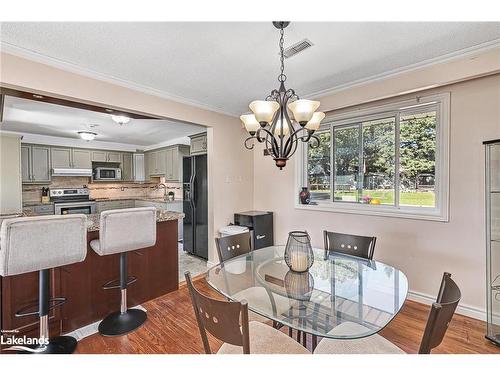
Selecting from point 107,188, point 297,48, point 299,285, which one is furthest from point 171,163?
point 299,285

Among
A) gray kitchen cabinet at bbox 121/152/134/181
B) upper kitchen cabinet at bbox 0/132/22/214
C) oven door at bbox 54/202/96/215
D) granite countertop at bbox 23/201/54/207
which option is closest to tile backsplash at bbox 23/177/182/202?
granite countertop at bbox 23/201/54/207

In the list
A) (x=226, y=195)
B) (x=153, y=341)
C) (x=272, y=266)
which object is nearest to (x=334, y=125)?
(x=226, y=195)

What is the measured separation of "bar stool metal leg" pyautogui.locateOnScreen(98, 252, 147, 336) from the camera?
209 centimetres

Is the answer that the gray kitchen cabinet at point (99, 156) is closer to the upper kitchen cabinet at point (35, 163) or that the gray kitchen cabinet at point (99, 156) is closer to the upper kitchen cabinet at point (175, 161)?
the upper kitchen cabinet at point (35, 163)

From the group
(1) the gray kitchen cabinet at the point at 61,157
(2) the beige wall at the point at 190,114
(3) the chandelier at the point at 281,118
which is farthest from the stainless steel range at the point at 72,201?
(3) the chandelier at the point at 281,118

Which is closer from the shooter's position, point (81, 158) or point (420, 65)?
point (420, 65)

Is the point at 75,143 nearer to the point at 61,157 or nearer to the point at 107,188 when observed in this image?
the point at 61,157

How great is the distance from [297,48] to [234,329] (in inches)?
80.2

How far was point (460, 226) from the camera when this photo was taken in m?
2.26

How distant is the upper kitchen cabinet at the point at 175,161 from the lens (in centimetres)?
541

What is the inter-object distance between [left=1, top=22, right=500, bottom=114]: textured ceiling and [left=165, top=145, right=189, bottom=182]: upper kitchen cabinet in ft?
9.24

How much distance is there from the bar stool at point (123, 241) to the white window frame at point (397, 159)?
2129 millimetres

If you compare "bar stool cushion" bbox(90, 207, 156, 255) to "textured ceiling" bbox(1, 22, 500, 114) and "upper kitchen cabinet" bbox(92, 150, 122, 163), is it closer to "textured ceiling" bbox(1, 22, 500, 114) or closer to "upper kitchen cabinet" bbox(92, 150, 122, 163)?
"textured ceiling" bbox(1, 22, 500, 114)
